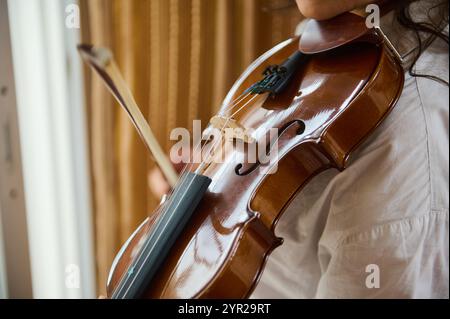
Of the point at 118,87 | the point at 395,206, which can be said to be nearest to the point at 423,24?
the point at 395,206

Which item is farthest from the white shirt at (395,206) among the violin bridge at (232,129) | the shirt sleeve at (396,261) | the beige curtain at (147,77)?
the beige curtain at (147,77)

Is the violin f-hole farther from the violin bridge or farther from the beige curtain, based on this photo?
the beige curtain

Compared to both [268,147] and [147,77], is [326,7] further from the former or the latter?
[147,77]

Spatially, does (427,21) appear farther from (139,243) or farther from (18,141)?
(18,141)

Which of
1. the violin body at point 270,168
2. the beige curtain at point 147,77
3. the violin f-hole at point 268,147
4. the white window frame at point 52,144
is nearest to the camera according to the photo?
the violin body at point 270,168

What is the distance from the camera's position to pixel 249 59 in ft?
4.43

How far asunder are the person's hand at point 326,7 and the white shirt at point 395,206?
0.14 m

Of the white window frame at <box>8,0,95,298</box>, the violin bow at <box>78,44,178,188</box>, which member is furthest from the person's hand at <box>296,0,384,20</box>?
the white window frame at <box>8,0,95,298</box>

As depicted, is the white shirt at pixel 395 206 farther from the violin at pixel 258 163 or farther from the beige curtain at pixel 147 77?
the beige curtain at pixel 147 77

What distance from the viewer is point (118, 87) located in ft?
2.07

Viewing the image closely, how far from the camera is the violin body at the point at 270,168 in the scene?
0.54 m

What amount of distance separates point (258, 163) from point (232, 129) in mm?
87

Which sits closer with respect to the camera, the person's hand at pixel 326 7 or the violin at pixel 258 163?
the violin at pixel 258 163

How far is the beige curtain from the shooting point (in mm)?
1050
